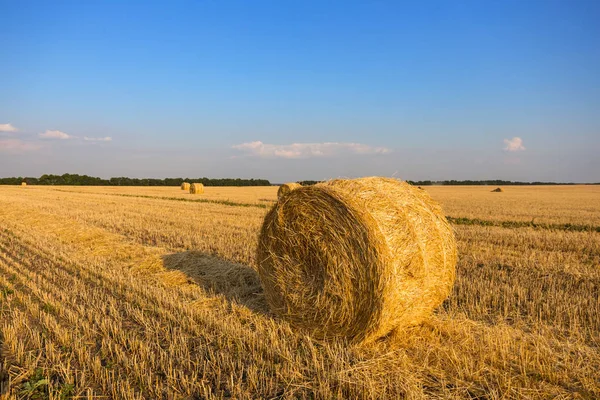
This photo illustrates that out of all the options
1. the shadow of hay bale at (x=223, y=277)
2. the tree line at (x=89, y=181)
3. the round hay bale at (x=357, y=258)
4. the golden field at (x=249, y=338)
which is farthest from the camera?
the tree line at (x=89, y=181)

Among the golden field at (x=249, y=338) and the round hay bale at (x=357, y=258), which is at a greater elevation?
the round hay bale at (x=357, y=258)

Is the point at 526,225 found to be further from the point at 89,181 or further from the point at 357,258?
the point at 89,181

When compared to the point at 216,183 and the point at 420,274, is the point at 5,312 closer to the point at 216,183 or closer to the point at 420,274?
the point at 420,274

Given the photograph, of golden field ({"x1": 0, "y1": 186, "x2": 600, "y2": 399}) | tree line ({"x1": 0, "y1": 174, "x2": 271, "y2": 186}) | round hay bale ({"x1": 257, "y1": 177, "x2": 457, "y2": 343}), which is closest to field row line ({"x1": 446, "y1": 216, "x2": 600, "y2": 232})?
golden field ({"x1": 0, "y1": 186, "x2": 600, "y2": 399})

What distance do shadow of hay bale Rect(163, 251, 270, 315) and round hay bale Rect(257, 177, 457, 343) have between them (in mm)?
580

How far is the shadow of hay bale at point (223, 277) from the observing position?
20.6 ft

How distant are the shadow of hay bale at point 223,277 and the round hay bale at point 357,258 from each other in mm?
580

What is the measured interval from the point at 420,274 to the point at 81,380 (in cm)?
363

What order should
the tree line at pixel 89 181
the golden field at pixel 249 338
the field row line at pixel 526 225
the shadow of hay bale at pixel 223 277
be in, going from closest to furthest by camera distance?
the golden field at pixel 249 338 → the shadow of hay bale at pixel 223 277 → the field row line at pixel 526 225 → the tree line at pixel 89 181

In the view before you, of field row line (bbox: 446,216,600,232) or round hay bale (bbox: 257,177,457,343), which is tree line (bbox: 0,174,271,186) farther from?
round hay bale (bbox: 257,177,457,343)

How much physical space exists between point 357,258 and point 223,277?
321 cm

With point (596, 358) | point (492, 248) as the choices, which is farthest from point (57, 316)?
point (492, 248)

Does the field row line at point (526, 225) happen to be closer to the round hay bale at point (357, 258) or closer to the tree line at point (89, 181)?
the round hay bale at point (357, 258)

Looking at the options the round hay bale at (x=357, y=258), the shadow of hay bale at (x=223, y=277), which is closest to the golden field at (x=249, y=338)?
the shadow of hay bale at (x=223, y=277)
